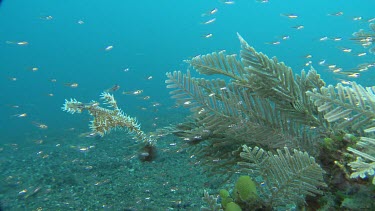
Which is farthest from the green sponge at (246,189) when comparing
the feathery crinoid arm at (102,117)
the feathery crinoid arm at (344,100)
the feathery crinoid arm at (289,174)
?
the feathery crinoid arm at (102,117)

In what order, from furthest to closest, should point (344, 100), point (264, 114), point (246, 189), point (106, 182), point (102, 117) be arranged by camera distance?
1. point (106, 182)
2. point (102, 117)
3. point (264, 114)
4. point (246, 189)
5. point (344, 100)

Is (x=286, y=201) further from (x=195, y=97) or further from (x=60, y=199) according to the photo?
(x=60, y=199)

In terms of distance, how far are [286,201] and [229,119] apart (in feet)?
3.17

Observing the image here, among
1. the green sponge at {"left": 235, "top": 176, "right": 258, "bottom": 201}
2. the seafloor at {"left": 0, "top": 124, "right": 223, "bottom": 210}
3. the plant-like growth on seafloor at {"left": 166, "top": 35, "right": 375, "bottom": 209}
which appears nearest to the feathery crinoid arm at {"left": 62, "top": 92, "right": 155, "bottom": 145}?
the seafloor at {"left": 0, "top": 124, "right": 223, "bottom": 210}

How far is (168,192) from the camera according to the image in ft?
18.9

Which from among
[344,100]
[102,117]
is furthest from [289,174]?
[102,117]

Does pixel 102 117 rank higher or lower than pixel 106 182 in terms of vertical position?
higher

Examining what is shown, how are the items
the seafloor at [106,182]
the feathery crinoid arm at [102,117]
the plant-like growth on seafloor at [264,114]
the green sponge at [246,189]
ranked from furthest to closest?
the feathery crinoid arm at [102,117], the seafloor at [106,182], the plant-like growth on seafloor at [264,114], the green sponge at [246,189]

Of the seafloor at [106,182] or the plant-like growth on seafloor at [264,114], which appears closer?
the plant-like growth on seafloor at [264,114]

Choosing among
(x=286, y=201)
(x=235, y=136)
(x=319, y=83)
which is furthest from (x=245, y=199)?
(x=319, y=83)

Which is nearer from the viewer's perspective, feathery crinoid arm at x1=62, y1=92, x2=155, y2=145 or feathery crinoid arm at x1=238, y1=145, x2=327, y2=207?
feathery crinoid arm at x1=238, y1=145, x2=327, y2=207

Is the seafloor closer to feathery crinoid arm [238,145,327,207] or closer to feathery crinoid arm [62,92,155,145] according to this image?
feathery crinoid arm [62,92,155,145]

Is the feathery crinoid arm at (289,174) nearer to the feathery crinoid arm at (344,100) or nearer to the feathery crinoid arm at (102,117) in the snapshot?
the feathery crinoid arm at (344,100)

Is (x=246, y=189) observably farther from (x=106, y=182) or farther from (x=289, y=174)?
(x=106, y=182)
